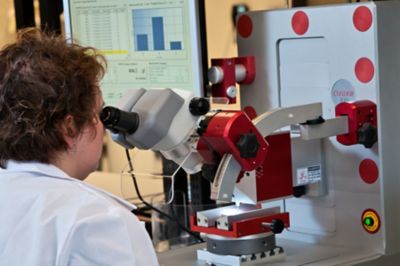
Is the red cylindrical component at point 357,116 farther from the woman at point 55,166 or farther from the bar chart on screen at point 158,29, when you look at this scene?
the woman at point 55,166

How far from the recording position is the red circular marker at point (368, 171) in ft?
6.49

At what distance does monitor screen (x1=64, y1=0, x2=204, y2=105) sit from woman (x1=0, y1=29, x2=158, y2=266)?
73 centimetres

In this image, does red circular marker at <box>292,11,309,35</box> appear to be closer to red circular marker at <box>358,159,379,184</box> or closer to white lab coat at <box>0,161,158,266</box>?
red circular marker at <box>358,159,379,184</box>

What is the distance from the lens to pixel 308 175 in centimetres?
205

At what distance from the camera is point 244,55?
88.4 inches

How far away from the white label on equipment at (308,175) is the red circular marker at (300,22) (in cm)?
34

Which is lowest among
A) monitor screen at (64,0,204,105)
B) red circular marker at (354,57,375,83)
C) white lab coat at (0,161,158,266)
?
white lab coat at (0,161,158,266)

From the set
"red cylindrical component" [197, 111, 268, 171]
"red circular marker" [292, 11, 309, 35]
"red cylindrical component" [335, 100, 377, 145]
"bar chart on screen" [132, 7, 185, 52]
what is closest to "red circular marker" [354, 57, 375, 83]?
"red cylindrical component" [335, 100, 377, 145]

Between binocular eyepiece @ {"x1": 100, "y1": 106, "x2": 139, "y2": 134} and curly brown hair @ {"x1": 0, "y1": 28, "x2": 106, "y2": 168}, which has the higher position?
curly brown hair @ {"x1": 0, "y1": 28, "x2": 106, "y2": 168}

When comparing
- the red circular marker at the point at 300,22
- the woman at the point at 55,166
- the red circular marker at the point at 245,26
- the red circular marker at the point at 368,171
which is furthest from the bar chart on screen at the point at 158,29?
the woman at the point at 55,166

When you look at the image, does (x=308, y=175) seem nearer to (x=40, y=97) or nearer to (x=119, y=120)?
(x=119, y=120)

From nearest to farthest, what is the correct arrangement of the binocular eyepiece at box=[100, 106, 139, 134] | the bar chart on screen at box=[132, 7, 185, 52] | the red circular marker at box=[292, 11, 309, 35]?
1. the binocular eyepiece at box=[100, 106, 139, 134]
2. the red circular marker at box=[292, 11, 309, 35]
3. the bar chart on screen at box=[132, 7, 185, 52]

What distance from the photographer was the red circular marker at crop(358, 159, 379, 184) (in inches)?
77.9

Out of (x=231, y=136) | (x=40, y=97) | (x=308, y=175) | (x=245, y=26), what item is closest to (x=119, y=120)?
(x=231, y=136)
